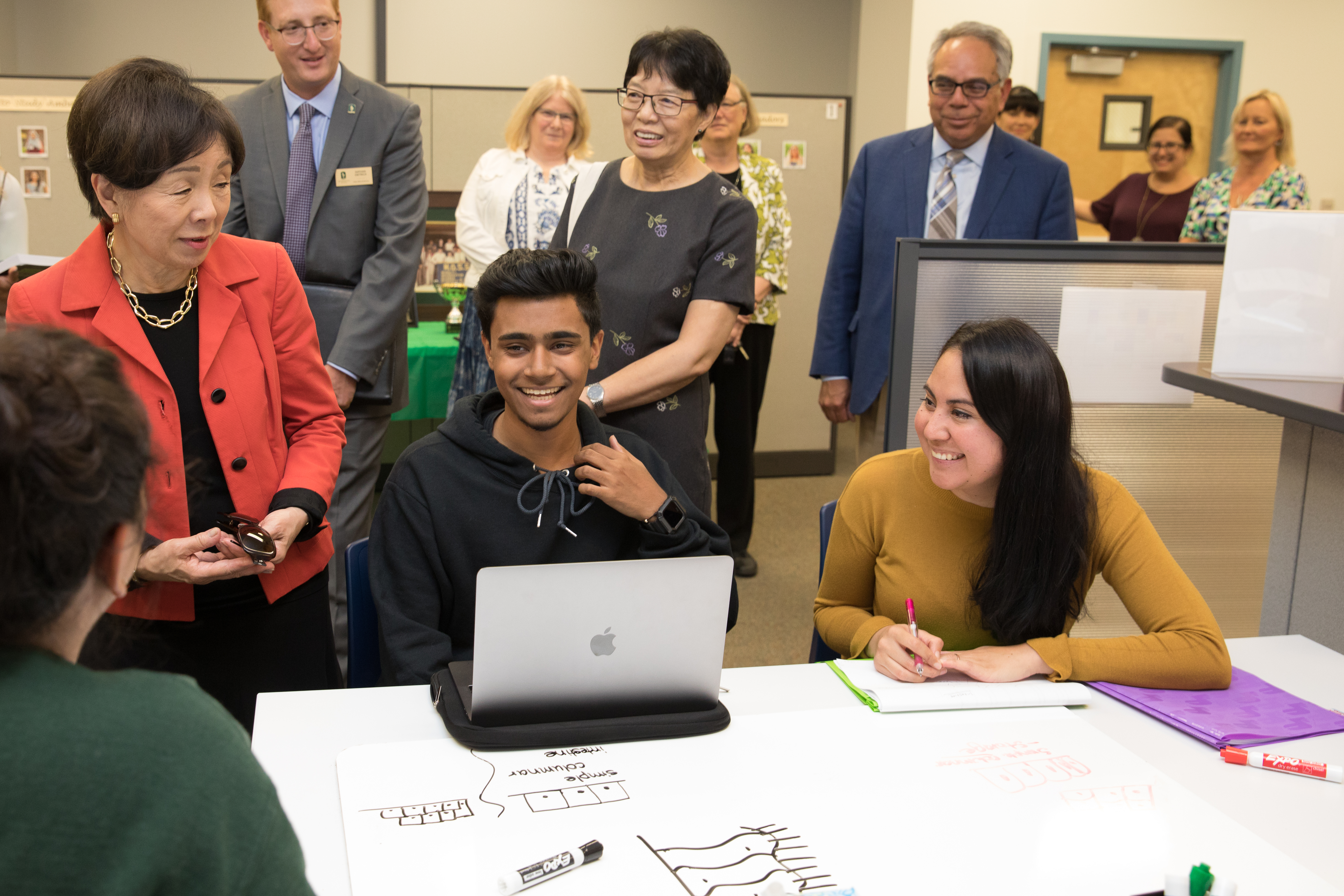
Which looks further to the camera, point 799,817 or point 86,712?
point 799,817

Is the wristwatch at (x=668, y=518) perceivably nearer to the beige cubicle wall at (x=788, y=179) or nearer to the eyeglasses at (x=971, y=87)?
the eyeglasses at (x=971, y=87)

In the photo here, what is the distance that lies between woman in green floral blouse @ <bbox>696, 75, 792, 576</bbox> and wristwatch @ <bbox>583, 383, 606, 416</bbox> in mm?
1721

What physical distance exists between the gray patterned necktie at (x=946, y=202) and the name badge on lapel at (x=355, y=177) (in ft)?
4.59

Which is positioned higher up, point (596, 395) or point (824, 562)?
point (596, 395)

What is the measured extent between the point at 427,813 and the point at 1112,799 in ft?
2.41

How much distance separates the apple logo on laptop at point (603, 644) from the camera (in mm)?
1160

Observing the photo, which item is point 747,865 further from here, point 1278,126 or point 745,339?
point 1278,126

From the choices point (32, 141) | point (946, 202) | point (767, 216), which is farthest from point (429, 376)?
point (946, 202)

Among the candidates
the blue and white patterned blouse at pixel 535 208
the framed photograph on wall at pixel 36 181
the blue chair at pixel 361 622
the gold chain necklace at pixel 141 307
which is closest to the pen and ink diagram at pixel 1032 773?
the blue chair at pixel 361 622

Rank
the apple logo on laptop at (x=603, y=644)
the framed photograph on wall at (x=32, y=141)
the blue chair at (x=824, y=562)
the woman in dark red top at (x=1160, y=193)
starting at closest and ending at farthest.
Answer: the apple logo on laptop at (x=603, y=644)
the blue chair at (x=824, y=562)
the framed photograph on wall at (x=32, y=141)
the woman in dark red top at (x=1160, y=193)

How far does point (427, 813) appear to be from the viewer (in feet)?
3.44

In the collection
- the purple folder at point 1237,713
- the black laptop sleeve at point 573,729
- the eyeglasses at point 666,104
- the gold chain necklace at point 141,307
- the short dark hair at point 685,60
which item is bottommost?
the purple folder at point 1237,713

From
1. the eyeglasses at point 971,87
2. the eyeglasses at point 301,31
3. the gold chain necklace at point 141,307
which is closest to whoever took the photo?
the gold chain necklace at point 141,307

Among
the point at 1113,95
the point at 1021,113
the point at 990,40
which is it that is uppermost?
the point at 1113,95
